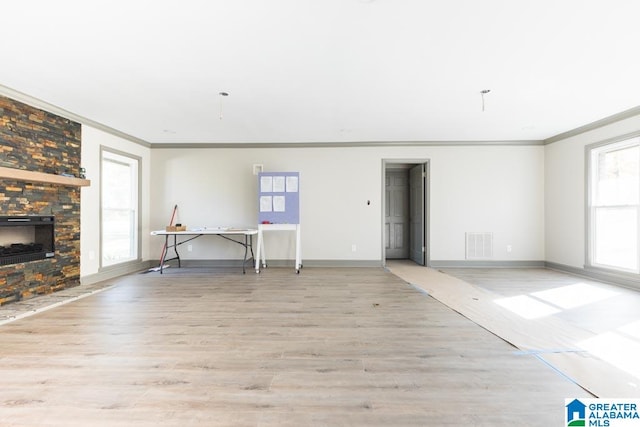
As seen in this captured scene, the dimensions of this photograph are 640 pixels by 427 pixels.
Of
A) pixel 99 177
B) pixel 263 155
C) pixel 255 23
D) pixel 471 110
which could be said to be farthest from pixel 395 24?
pixel 99 177

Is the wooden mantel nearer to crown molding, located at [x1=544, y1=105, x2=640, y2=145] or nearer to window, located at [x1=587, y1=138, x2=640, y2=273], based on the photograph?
crown molding, located at [x1=544, y1=105, x2=640, y2=145]

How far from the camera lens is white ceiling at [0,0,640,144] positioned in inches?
82.7

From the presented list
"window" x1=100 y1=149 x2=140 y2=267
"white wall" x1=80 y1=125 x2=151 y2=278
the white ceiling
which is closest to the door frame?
the white ceiling

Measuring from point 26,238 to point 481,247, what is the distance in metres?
7.14

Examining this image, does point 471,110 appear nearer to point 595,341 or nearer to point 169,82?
point 595,341

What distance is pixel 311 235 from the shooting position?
19.4ft

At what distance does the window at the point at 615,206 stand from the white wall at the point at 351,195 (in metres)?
1.03

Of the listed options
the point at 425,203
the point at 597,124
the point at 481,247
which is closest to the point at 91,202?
the point at 425,203

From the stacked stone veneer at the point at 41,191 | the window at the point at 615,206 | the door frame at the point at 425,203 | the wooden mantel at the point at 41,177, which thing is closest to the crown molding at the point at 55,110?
the stacked stone veneer at the point at 41,191

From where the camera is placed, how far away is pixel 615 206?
442 centimetres

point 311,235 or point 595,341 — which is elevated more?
point 311,235

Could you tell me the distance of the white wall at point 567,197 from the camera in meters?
4.91

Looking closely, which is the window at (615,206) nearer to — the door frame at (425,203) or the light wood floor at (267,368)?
the door frame at (425,203)

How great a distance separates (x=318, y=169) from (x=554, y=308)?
4.18 meters
